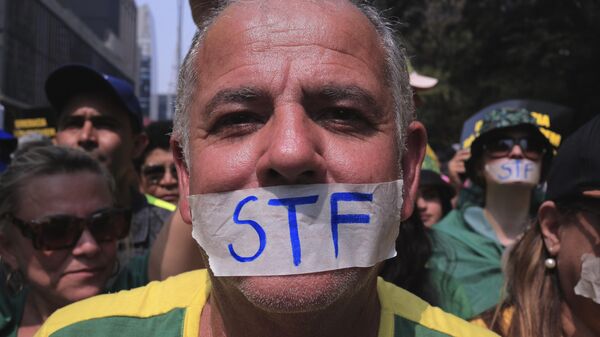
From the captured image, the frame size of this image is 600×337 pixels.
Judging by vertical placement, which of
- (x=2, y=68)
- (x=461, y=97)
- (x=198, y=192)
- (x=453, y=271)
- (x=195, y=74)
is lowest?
(x=453, y=271)

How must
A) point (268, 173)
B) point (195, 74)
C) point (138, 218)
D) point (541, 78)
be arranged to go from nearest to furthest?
point (268, 173), point (195, 74), point (138, 218), point (541, 78)

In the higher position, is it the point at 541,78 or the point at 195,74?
the point at 541,78

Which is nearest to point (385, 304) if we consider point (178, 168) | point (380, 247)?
point (380, 247)

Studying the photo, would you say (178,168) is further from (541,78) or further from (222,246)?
(541,78)

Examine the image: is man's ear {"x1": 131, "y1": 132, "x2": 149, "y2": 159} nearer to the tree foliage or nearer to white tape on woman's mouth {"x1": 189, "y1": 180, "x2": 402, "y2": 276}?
white tape on woman's mouth {"x1": 189, "y1": 180, "x2": 402, "y2": 276}

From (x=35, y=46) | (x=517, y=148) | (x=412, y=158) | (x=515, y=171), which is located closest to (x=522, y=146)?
(x=517, y=148)

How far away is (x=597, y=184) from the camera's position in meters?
1.93

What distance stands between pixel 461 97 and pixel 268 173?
1359 cm

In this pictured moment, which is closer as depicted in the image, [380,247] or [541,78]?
[380,247]

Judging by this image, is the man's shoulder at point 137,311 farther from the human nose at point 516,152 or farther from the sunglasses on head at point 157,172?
the sunglasses on head at point 157,172

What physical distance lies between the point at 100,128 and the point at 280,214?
2.23 metres

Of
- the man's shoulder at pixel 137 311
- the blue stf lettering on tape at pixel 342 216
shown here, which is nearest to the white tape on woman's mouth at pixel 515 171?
the man's shoulder at pixel 137 311

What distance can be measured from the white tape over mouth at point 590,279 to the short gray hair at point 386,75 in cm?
70

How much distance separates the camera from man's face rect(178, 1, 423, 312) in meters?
1.42
